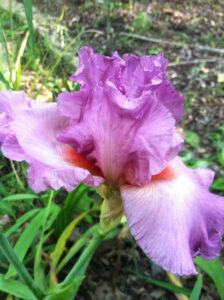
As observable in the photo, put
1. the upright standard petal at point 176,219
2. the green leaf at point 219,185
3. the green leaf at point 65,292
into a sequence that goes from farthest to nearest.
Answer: the green leaf at point 219,185 < the green leaf at point 65,292 < the upright standard petal at point 176,219

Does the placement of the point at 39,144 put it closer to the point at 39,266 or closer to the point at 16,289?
the point at 16,289

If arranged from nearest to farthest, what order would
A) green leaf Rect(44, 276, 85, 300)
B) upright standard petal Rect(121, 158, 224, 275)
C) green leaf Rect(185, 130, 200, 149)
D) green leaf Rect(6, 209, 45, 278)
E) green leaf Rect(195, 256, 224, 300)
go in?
upright standard petal Rect(121, 158, 224, 275)
green leaf Rect(44, 276, 85, 300)
green leaf Rect(6, 209, 45, 278)
green leaf Rect(195, 256, 224, 300)
green leaf Rect(185, 130, 200, 149)

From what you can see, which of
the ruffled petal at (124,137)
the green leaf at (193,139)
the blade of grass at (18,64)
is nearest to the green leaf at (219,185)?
the green leaf at (193,139)

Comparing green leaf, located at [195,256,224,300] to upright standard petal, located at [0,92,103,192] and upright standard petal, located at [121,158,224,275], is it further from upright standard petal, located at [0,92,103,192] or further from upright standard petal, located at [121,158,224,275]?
upright standard petal, located at [0,92,103,192]

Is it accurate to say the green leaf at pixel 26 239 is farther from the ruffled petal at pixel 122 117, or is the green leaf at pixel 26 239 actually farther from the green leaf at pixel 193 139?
the green leaf at pixel 193 139

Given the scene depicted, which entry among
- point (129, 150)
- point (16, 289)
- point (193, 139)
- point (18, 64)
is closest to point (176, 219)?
point (129, 150)

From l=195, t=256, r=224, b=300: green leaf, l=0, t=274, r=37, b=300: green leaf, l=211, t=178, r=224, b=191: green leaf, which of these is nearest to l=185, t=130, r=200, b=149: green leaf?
l=211, t=178, r=224, b=191: green leaf

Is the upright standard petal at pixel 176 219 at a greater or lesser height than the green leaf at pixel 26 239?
greater
